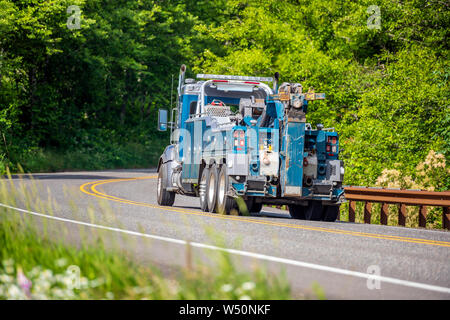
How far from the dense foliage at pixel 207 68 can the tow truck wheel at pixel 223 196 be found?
7.93 metres

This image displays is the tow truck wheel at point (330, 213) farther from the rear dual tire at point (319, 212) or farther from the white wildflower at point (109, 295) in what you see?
the white wildflower at point (109, 295)

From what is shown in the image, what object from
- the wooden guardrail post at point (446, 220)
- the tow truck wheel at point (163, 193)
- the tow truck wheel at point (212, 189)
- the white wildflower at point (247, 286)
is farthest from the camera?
the tow truck wheel at point (163, 193)

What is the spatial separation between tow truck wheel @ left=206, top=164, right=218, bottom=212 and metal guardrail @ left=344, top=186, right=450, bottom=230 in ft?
12.9

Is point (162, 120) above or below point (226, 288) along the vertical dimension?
above

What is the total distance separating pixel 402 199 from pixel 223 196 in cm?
420

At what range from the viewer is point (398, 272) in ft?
25.8

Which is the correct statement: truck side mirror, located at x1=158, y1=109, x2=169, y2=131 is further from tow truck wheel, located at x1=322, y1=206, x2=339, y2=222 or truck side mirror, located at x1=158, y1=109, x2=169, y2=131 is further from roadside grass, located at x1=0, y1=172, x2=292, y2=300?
roadside grass, located at x1=0, y1=172, x2=292, y2=300

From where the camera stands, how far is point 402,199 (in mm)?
16266

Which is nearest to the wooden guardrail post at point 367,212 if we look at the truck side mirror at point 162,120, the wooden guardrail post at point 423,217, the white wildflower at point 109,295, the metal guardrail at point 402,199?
the metal guardrail at point 402,199

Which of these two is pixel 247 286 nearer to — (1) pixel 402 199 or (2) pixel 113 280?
(2) pixel 113 280

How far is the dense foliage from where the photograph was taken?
2366 cm

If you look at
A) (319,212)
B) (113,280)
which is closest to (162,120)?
(319,212)

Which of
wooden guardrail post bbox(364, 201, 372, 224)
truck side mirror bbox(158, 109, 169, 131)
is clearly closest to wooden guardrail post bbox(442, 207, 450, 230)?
wooden guardrail post bbox(364, 201, 372, 224)

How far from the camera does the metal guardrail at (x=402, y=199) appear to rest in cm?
1538
